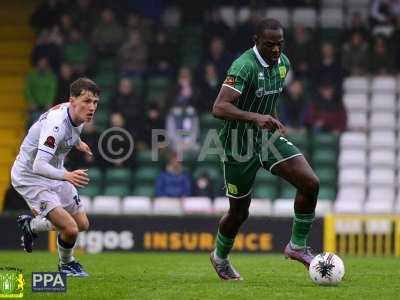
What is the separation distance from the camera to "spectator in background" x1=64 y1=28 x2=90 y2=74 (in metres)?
21.9

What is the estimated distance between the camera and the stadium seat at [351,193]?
790 inches

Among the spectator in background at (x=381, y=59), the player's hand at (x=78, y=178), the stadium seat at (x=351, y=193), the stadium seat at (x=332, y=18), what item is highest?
the stadium seat at (x=332, y=18)

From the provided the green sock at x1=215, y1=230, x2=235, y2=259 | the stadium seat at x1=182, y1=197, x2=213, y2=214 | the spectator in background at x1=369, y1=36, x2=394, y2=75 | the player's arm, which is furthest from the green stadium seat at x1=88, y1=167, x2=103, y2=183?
the player's arm

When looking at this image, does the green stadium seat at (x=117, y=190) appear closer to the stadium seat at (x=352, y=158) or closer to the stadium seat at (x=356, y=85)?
the stadium seat at (x=352, y=158)

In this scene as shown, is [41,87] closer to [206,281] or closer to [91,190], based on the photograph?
[91,190]

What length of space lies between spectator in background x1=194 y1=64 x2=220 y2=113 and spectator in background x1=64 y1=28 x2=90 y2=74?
8.36 ft

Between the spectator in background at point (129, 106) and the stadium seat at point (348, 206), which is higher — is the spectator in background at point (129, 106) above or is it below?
above

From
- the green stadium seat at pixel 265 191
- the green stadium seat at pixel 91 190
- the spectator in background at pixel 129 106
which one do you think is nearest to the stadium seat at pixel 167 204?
the green stadium seat at pixel 91 190

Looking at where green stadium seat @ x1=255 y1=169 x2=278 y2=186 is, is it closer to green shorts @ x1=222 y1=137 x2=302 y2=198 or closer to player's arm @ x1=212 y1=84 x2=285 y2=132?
green shorts @ x1=222 y1=137 x2=302 y2=198

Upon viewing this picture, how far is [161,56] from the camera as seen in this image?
21.6 metres

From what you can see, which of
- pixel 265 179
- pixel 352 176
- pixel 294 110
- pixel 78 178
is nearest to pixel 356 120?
pixel 352 176

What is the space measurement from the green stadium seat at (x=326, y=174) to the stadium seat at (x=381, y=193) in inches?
27.8

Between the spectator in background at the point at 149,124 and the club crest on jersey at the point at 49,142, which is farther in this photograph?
the spectator in background at the point at 149,124

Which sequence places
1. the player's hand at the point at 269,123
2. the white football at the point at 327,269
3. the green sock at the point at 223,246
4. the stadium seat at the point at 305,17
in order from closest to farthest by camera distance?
the player's hand at the point at 269,123 < the white football at the point at 327,269 < the green sock at the point at 223,246 < the stadium seat at the point at 305,17
